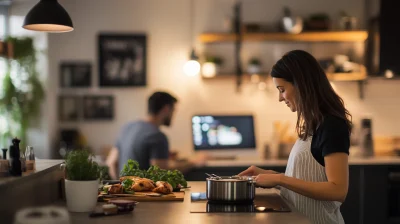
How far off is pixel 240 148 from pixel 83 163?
11.7 feet

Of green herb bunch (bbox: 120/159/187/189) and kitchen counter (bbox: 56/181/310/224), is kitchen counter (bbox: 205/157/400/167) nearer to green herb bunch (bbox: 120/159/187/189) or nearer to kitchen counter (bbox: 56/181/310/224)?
green herb bunch (bbox: 120/159/187/189)

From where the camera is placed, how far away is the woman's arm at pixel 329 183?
2.40 m

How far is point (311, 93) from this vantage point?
2.53 meters

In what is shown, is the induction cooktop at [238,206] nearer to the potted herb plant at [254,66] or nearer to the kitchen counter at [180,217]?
the kitchen counter at [180,217]

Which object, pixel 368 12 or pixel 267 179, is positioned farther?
pixel 368 12

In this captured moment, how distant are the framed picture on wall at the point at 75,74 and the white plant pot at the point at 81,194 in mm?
3792

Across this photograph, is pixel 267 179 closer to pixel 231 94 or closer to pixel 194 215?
pixel 194 215

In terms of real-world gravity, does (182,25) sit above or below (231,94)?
above

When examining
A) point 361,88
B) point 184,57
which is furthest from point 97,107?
point 361,88

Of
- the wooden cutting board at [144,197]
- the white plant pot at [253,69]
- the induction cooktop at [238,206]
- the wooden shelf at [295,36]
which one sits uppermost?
the wooden shelf at [295,36]

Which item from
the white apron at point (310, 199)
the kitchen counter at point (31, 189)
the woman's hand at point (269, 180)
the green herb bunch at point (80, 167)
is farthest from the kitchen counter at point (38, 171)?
Result: the white apron at point (310, 199)

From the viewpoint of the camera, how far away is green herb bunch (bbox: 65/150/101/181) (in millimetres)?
2275

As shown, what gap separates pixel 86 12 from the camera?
19.8ft

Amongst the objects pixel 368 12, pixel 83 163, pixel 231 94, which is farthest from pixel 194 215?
pixel 368 12
